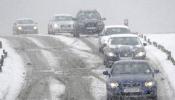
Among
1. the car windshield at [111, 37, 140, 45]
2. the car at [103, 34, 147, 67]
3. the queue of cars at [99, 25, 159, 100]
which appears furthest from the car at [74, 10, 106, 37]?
the queue of cars at [99, 25, 159, 100]

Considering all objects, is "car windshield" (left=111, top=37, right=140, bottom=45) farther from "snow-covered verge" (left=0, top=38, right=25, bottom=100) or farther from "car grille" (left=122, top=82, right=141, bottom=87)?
"car grille" (left=122, top=82, right=141, bottom=87)

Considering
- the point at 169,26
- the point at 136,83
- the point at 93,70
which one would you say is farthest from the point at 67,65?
the point at 169,26

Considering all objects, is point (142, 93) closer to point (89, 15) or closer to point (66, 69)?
point (66, 69)

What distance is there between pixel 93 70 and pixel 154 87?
8963 mm

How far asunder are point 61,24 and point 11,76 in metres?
19.5

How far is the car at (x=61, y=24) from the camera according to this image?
152ft

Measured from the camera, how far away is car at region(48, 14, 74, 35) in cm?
4638

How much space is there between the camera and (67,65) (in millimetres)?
30516

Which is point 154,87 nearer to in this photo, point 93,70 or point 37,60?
point 93,70

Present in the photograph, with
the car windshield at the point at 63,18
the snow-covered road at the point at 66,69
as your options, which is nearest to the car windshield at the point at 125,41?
the snow-covered road at the point at 66,69

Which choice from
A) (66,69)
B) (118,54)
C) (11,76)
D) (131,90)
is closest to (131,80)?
(131,90)

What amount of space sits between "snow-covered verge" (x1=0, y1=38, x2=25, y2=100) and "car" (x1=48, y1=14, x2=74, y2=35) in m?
10.9

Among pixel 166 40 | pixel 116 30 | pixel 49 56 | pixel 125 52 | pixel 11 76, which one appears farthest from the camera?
pixel 166 40

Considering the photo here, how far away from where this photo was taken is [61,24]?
46469 millimetres
